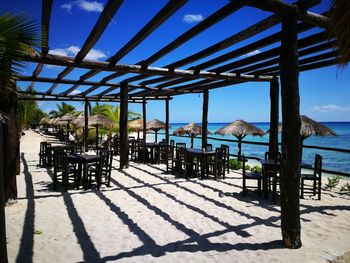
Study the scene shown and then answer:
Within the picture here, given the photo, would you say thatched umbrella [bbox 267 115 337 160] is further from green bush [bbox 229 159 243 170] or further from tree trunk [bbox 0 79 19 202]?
tree trunk [bbox 0 79 19 202]

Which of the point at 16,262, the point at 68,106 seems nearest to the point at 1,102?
the point at 16,262

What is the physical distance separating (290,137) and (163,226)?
231 cm

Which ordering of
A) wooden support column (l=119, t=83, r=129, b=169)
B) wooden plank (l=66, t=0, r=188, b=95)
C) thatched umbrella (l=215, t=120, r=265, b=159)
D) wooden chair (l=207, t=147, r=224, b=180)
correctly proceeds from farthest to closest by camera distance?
thatched umbrella (l=215, t=120, r=265, b=159)
wooden support column (l=119, t=83, r=129, b=169)
wooden chair (l=207, t=147, r=224, b=180)
wooden plank (l=66, t=0, r=188, b=95)

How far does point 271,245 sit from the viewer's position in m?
3.54

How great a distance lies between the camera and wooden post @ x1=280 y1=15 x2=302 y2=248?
342 centimetres

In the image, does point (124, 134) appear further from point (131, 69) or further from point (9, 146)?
point (9, 146)

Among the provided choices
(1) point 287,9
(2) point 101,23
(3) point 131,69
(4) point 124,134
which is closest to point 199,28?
(1) point 287,9

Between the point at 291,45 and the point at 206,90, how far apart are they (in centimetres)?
727

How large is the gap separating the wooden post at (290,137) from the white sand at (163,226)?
1.03 feet

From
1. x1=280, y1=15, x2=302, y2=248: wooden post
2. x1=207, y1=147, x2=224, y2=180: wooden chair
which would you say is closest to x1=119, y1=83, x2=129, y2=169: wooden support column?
x1=207, y1=147, x2=224, y2=180: wooden chair

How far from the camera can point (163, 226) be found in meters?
4.20

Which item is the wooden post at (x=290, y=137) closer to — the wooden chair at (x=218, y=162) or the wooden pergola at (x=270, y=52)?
the wooden pergola at (x=270, y=52)

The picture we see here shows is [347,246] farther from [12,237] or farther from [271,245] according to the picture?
[12,237]

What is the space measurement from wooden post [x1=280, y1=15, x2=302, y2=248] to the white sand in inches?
12.3
